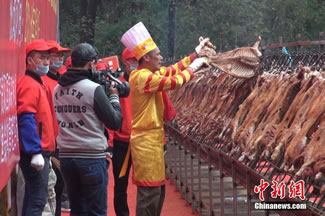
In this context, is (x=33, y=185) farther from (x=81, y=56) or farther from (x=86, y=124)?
(x=81, y=56)

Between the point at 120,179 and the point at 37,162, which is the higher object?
the point at 37,162

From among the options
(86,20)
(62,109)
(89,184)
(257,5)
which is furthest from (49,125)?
(257,5)

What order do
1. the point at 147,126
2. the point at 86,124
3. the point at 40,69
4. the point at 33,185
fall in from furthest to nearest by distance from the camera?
the point at 147,126 → the point at 40,69 → the point at 33,185 → the point at 86,124

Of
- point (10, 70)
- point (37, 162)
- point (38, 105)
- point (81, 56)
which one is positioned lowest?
point (37, 162)

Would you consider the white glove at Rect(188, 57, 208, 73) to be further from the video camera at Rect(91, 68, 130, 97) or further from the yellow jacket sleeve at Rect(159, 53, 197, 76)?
the video camera at Rect(91, 68, 130, 97)

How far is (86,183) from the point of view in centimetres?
510

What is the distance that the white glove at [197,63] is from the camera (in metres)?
5.87

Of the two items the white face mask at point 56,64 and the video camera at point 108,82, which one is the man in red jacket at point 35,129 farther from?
the white face mask at point 56,64

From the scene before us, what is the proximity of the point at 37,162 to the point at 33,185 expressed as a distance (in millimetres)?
314

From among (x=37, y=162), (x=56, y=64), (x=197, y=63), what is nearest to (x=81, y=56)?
(x=37, y=162)

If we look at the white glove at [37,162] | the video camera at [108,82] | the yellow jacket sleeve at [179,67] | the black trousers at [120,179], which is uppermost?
the yellow jacket sleeve at [179,67]

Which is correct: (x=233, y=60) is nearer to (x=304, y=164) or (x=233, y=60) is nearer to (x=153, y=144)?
(x=153, y=144)

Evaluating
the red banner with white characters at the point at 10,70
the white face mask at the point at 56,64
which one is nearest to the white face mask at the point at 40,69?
the red banner with white characters at the point at 10,70

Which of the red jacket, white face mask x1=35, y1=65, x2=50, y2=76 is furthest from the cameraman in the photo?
white face mask x1=35, y1=65, x2=50, y2=76
